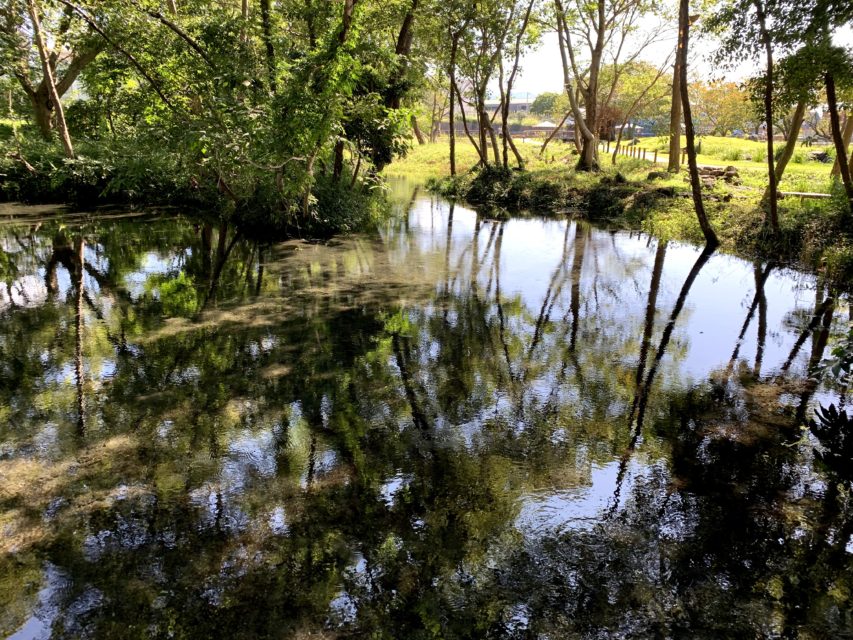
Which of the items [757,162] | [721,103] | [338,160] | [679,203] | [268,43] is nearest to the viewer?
[268,43]

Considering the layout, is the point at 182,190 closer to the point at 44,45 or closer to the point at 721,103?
the point at 44,45

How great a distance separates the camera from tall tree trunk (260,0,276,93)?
40.7 ft

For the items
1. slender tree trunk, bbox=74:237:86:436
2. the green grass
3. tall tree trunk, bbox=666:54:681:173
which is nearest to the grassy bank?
the green grass

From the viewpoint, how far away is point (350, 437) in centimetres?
505

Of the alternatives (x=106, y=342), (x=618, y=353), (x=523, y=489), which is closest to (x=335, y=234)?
(x=106, y=342)

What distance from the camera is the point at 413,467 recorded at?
461cm

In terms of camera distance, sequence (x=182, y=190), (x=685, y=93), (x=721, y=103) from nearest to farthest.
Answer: (x=685, y=93) < (x=182, y=190) < (x=721, y=103)

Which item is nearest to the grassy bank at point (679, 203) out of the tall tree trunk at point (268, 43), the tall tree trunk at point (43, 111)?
the tall tree trunk at point (268, 43)

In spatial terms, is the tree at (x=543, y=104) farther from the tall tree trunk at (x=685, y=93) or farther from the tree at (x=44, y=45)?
the tall tree trunk at (x=685, y=93)

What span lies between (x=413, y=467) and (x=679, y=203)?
1526 cm

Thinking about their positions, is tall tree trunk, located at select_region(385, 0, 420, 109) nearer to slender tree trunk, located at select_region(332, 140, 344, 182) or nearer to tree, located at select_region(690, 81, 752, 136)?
slender tree trunk, located at select_region(332, 140, 344, 182)

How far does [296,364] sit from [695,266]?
30.3 ft

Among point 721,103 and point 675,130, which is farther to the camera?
point 721,103

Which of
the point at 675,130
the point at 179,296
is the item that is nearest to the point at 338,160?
the point at 179,296
